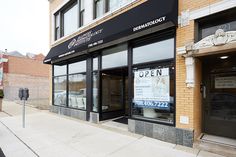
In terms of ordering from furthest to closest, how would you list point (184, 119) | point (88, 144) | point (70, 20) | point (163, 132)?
point (70, 20) → point (163, 132) → point (88, 144) → point (184, 119)

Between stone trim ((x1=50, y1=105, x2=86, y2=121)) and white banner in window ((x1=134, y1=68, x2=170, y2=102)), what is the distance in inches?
150

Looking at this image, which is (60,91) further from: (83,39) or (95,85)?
(83,39)

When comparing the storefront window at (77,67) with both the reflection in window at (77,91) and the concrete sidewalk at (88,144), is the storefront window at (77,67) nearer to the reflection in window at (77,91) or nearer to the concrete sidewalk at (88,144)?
the reflection in window at (77,91)

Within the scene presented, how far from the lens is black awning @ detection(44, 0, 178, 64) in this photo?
546 cm

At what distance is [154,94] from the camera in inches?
246

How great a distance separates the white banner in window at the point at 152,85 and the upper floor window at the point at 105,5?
10.5 feet

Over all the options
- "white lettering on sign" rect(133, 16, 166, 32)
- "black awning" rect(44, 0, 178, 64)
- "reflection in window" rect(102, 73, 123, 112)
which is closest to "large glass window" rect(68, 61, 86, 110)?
"black awning" rect(44, 0, 178, 64)

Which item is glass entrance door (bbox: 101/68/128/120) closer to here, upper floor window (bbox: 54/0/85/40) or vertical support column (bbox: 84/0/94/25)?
vertical support column (bbox: 84/0/94/25)

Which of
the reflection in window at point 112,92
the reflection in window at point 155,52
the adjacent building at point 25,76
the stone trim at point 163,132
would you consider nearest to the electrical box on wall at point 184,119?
the stone trim at point 163,132

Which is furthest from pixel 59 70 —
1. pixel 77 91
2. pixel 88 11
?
pixel 88 11

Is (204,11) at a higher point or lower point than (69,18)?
lower

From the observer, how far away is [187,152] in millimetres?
4863

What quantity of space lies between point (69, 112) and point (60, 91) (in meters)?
2.10

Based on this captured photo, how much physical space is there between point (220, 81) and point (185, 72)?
1.22 m
